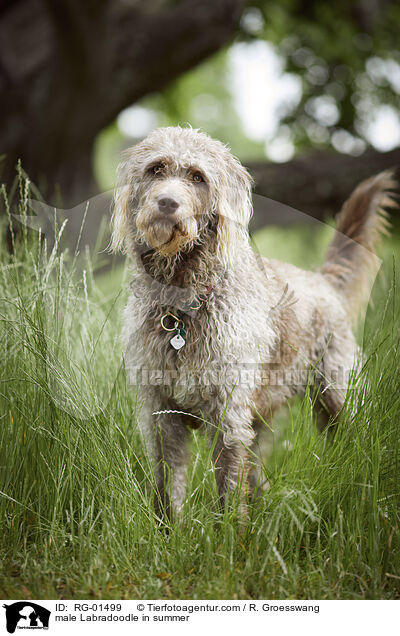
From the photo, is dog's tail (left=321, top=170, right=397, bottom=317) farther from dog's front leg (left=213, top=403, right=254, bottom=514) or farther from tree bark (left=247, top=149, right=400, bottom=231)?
dog's front leg (left=213, top=403, right=254, bottom=514)

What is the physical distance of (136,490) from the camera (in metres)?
2.63

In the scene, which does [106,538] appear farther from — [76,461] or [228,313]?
[228,313]

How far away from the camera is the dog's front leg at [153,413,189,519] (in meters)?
2.88

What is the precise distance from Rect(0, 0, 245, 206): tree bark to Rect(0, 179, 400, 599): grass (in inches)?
141

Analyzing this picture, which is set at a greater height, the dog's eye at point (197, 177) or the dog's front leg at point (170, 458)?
the dog's eye at point (197, 177)

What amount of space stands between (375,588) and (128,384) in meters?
1.41

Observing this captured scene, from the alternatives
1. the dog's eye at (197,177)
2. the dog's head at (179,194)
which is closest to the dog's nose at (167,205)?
the dog's head at (179,194)

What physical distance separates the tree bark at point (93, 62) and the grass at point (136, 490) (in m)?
3.59
